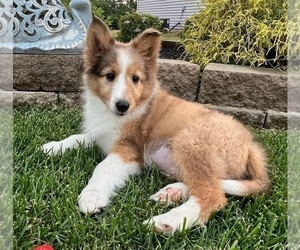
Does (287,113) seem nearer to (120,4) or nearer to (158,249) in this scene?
(158,249)

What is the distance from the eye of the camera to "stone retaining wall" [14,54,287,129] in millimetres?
4918

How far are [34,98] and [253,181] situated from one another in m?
3.38

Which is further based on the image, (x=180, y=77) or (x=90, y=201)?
(x=180, y=77)

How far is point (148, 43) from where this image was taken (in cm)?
346

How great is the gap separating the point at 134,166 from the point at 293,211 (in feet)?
4.09

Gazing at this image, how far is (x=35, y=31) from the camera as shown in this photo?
512 centimetres

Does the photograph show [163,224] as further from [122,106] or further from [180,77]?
[180,77]

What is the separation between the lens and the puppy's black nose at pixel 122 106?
3.08m

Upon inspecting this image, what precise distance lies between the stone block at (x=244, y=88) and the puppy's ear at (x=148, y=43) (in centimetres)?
157

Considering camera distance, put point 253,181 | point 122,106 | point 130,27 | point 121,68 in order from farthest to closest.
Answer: point 130,27 → point 121,68 → point 122,106 → point 253,181

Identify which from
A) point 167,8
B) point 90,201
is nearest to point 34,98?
point 90,201

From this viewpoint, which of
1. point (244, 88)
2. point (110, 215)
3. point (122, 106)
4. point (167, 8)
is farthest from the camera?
point (167, 8)

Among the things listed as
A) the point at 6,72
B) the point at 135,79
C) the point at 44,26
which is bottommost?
the point at 6,72

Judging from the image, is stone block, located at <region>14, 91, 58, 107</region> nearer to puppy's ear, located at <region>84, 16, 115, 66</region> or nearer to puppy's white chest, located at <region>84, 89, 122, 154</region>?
puppy's white chest, located at <region>84, 89, 122, 154</region>
